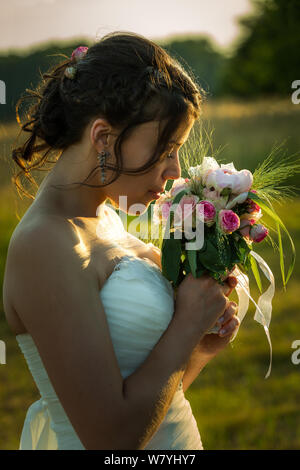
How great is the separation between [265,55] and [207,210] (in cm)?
3399

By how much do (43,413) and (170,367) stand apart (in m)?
0.69

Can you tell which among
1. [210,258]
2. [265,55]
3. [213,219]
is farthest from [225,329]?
[265,55]

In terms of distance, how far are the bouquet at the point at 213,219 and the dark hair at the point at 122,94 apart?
248 mm

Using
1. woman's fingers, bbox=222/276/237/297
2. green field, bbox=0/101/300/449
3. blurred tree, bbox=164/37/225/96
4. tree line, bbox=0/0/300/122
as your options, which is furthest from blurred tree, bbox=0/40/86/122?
blurred tree, bbox=164/37/225/96

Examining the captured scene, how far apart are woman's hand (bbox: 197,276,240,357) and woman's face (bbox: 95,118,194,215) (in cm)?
50

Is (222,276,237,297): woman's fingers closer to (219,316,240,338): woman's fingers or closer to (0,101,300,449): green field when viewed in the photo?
(219,316,240,338): woman's fingers

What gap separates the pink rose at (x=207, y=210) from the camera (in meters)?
2.25

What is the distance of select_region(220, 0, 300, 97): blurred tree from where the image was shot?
1137 inches

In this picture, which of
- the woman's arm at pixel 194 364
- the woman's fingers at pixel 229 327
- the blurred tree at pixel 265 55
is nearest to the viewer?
the woman's fingers at pixel 229 327

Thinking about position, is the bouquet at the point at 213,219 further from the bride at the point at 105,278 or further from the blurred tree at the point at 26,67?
the blurred tree at the point at 26,67

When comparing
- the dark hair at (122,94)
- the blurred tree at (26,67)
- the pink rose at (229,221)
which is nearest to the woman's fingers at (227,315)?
the pink rose at (229,221)

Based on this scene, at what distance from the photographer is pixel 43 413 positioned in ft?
7.66

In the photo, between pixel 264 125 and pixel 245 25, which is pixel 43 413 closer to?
pixel 264 125

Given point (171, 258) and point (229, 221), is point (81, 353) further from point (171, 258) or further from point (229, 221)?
point (229, 221)
